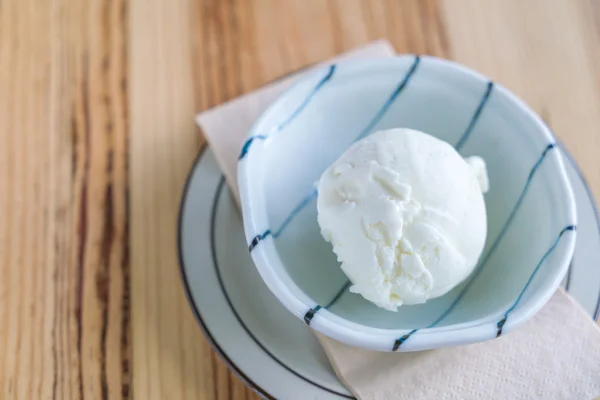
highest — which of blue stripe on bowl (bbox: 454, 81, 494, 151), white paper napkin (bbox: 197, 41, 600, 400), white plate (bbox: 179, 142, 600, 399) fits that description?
blue stripe on bowl (bbox: 454, 81, 494, 151)

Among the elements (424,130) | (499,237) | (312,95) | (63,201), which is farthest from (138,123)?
(499,237)

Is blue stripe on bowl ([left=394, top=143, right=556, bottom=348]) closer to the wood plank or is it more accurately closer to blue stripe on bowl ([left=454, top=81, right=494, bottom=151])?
blue stripe on bowl ([left=454, top=81, right=494, bottom=151])

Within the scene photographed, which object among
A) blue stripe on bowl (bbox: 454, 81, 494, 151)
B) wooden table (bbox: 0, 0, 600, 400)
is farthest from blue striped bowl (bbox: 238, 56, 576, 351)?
wooden table (bbox: 0, 0, 600, 400)

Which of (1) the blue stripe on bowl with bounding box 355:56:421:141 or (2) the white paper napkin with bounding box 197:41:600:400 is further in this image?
(1) the blue stripe on bowl with bounding box 355:56:421:141

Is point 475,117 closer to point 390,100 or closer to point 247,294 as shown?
point 390,100

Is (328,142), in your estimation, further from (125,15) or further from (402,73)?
(125,15)

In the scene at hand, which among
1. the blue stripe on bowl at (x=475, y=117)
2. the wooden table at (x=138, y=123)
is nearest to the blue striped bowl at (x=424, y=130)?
the blue stripe on bowl at (x=475, y=117)

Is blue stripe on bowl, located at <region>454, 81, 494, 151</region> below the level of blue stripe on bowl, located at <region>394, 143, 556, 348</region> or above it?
above

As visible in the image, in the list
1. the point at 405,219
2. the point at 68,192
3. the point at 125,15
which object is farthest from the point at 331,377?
the point at 125,15
